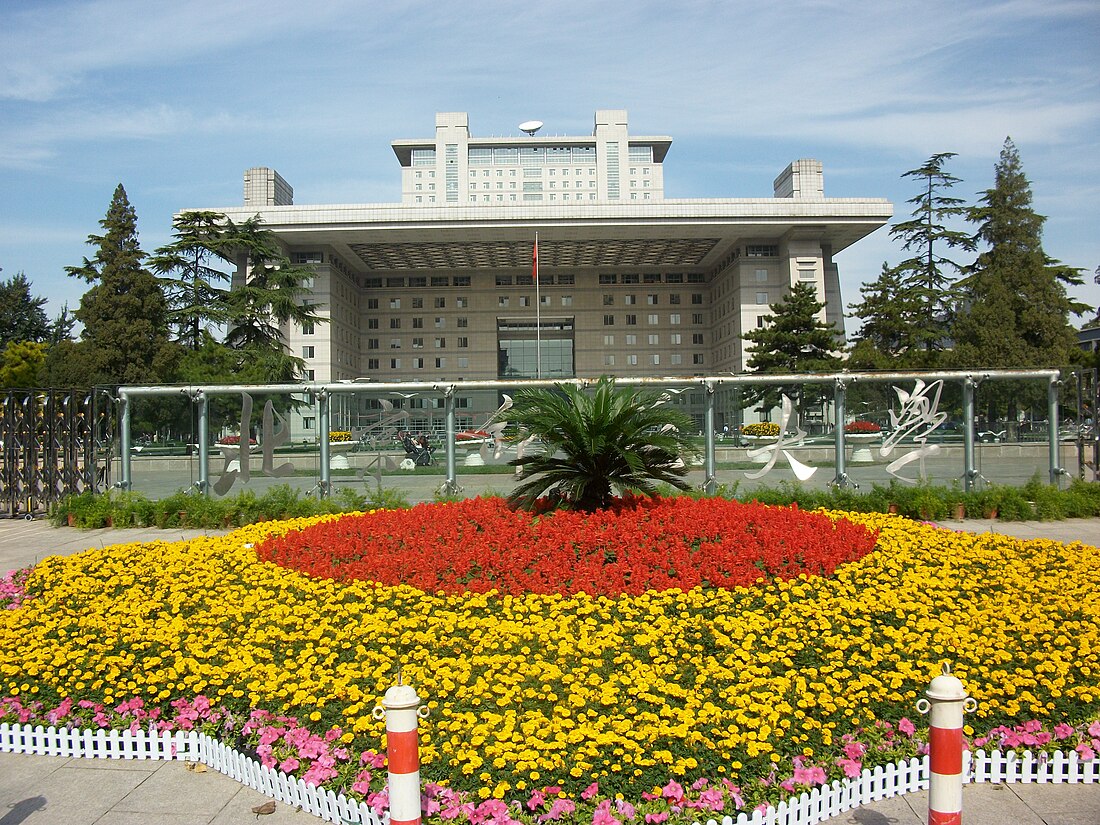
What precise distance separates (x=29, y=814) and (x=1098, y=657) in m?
6.55

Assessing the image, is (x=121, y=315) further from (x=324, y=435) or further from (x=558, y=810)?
(x=558, y=810)

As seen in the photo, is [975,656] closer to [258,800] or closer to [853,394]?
[258,800]

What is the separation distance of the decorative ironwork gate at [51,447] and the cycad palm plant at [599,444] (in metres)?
10.6

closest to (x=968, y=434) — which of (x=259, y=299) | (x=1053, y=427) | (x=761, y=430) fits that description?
(x=1053, y=427)

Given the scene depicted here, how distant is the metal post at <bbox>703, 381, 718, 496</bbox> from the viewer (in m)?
14.4

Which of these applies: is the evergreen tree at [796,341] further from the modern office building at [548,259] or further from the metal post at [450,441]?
the metal post at [450,441]

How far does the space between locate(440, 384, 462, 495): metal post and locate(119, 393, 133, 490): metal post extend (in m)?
5.73

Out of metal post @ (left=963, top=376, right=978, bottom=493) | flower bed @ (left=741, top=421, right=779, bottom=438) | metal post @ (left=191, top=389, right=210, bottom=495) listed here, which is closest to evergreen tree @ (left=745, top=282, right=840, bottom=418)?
metal post @ (left=963, top=376, right=978, bottom=493)

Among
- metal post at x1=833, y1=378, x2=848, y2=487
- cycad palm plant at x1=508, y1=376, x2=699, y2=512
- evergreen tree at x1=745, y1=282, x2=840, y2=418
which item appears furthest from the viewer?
evergreen tree at x1=745, y1=282, x2=840, y2=418

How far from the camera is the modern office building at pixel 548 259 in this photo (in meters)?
61.3

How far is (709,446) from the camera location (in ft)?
48.1

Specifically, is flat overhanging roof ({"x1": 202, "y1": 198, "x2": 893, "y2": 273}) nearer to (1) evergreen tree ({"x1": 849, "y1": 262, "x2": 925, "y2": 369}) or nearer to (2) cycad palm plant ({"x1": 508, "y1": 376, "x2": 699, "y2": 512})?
(1) evergreen tree ({"x1": 849, "y1": 262, "x2": 925, "y2": 369})

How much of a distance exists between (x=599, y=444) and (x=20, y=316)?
6678 centimetres

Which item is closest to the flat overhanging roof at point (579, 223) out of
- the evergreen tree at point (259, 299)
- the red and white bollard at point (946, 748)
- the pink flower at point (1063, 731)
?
the evergreen tree at point (259, 299)
